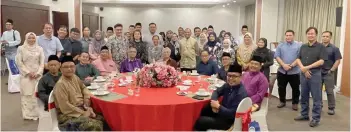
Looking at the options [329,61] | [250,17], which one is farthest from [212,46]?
[250,17]

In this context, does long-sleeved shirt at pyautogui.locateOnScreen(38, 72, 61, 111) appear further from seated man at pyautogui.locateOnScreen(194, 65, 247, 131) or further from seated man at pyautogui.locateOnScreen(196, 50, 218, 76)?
seated man at pyautogui.locateOnScreen(196, 50, 218, 76)

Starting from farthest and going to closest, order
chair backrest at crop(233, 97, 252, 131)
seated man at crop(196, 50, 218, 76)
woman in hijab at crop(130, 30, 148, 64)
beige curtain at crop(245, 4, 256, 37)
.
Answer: beige curtain at crop(245, 4, 256, 37) → woman in hijab at crop(130, 30, 148, 64) → seated man at crop(196, 50, 218, 76) → chair backrest at crop(233, 97, 252, 131)

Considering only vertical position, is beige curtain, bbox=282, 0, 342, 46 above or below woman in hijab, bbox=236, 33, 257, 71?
above

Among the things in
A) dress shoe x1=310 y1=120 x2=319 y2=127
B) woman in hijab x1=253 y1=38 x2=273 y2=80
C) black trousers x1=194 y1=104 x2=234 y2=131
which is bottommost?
dress shoe x1=310 y1=120 x2=319 y2=127

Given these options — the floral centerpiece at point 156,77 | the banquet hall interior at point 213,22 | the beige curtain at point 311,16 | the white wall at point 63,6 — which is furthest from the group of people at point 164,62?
the beige curtain at point 311,16

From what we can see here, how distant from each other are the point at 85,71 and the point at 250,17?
9.43 metres

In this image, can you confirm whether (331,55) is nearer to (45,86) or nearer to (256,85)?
(256,85)

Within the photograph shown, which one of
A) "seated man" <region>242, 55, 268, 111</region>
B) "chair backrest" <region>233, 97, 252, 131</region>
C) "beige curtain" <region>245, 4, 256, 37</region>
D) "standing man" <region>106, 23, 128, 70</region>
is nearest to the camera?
"chair backrest" <region>233, 97, 252, 131</region>

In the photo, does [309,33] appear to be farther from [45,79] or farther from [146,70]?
[45,79]

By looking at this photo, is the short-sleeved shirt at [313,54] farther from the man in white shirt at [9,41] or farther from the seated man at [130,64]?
the man in white shirt at [9,41]

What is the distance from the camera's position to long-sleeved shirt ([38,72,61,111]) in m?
3.07

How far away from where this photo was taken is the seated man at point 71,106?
267 cm

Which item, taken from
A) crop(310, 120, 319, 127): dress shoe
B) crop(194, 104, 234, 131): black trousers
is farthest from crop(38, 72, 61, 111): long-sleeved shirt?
crop(310, 120, 319, 127): dress shoe

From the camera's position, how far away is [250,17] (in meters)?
12.3
